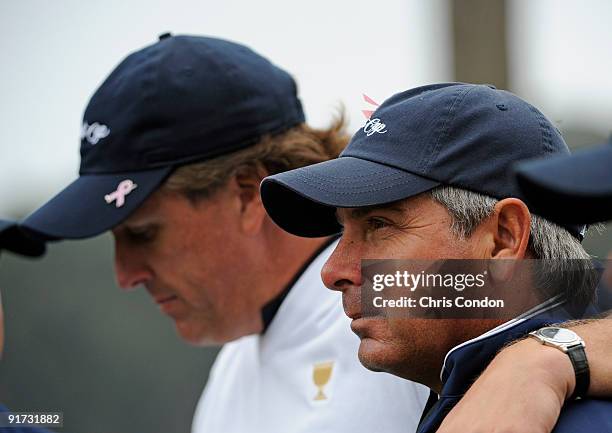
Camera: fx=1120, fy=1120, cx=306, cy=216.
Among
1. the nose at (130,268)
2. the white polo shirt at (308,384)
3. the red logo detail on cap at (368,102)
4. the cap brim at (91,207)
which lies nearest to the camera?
the red logo detail on cap at (368,102)

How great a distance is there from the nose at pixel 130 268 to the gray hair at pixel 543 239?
3.99 ft

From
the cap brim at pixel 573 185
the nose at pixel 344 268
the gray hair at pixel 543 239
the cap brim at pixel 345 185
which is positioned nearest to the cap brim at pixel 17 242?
the cap brim at pixel 345 185

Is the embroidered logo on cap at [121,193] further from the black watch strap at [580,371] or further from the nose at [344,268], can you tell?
the black watch strap at [580,371]

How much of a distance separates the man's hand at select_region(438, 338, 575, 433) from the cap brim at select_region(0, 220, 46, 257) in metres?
1.72

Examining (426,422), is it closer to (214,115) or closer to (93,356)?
(214,115)

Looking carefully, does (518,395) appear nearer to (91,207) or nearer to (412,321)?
(412,321)

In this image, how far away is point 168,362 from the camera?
490 cm

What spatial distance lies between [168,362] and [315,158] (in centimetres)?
201

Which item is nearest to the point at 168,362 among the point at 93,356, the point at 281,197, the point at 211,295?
the point at 93,356

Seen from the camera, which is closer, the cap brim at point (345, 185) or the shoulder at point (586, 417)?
the shoulder at point (586, 417)

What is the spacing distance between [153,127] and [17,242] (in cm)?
61

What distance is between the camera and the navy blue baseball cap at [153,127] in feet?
9.78

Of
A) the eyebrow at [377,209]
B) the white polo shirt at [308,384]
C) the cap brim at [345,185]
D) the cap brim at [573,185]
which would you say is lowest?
the white polo shirt at [308,384]

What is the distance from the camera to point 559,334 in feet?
6.22
